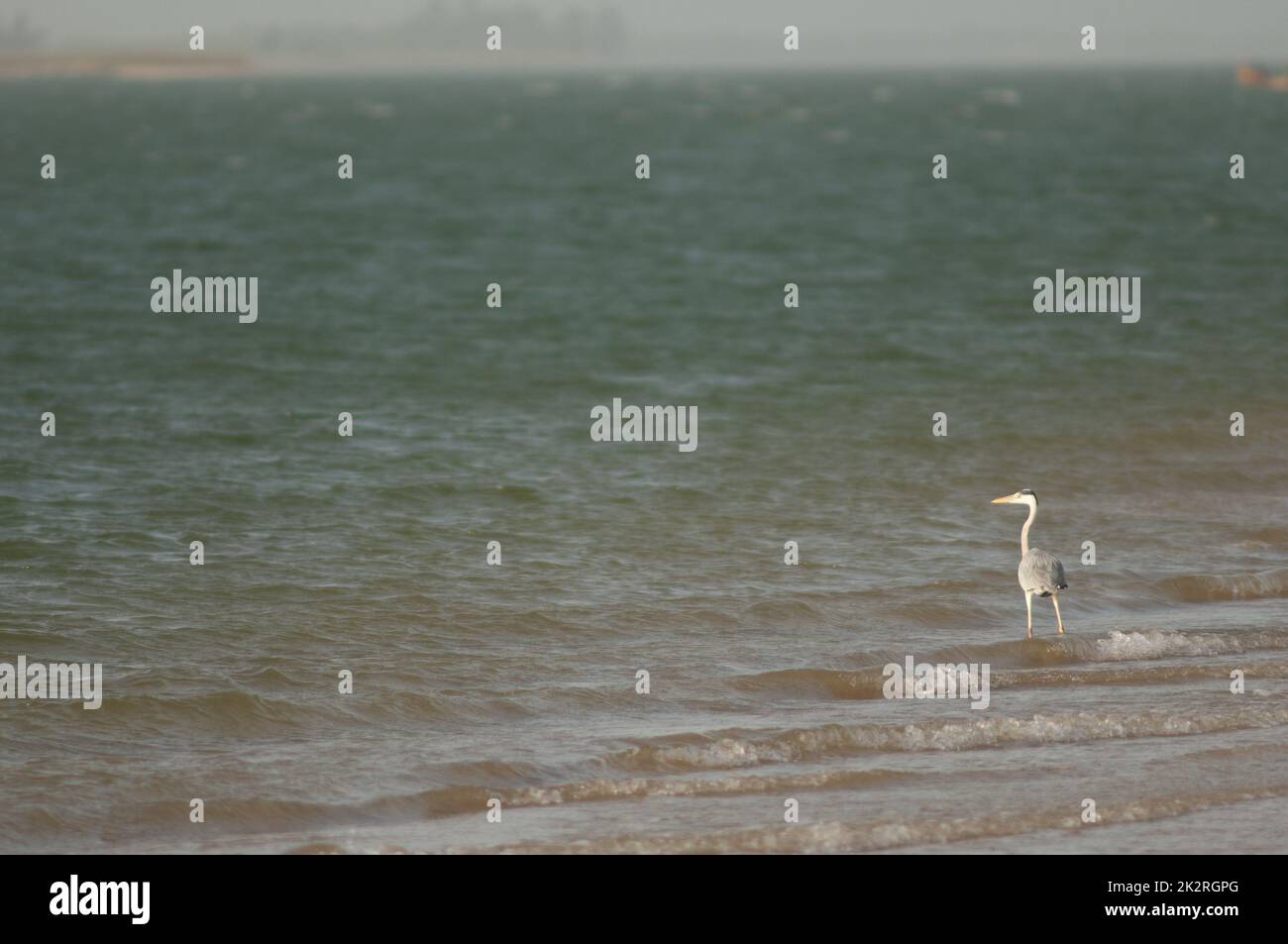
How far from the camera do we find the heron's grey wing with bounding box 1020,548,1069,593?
539 inches

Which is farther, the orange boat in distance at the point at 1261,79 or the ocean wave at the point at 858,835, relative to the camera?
the orange boat in distance at the point at 1261,79

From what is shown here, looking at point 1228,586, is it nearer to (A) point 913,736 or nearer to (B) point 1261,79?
(A) point 913,736

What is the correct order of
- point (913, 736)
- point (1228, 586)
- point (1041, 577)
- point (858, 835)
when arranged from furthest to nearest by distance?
point (1228, 586)
point (1041, 577)
point (913, 736)
point (858, 835)

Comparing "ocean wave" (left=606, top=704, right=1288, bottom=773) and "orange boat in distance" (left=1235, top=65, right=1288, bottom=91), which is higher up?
"orange boat in distance" (left=1235, top=65, right=1288, bottom=91)

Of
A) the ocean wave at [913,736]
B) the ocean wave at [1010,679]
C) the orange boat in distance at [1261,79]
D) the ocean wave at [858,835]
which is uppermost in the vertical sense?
the orange boat in distance at [1261,79]

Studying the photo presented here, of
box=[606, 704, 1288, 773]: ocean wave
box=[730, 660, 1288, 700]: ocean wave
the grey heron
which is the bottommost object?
box=[606, 704, 1288, 773]: ocean wave

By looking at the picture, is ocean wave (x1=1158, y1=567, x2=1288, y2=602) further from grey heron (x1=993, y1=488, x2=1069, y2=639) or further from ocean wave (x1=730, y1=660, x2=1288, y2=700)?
ocean wave (x1=730, y1=660, x2=1288, y2=700)

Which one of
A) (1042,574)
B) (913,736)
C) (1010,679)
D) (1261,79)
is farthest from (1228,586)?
(1261,79)

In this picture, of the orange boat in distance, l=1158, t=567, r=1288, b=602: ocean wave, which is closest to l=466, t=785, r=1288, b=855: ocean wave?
l=1158, t=567, r=1288, b=602: ocean wave

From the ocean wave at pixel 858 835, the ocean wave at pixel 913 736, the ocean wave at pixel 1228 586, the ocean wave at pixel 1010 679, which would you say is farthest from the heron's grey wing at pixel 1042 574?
the ocean wave at pixel 858 835

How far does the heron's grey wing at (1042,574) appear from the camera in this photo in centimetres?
1369

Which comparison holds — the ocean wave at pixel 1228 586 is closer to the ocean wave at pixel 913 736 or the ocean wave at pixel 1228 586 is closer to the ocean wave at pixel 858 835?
the ocean wave at pixel 913 736

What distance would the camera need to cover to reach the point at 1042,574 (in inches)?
542

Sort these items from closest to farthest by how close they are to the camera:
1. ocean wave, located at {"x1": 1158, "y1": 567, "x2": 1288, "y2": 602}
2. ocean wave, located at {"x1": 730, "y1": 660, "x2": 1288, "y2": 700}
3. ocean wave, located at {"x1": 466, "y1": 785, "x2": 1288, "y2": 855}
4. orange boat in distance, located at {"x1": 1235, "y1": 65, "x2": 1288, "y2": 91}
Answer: ocean wave, located at {"x1": 466, "y1": 785, "x2": 1288, "y2": 855}, ocean wave, located at {"x1": 730, "y1": 660, "x2": 1288, "y2": 700}, ocean wave, located at {"x1": 1158, "y1": 567, "x2": 1288, "y2": 602}, orange boat in distance, located at {"x1": 1235, "y1": 65, "x2": 1288, "y2": 91}
